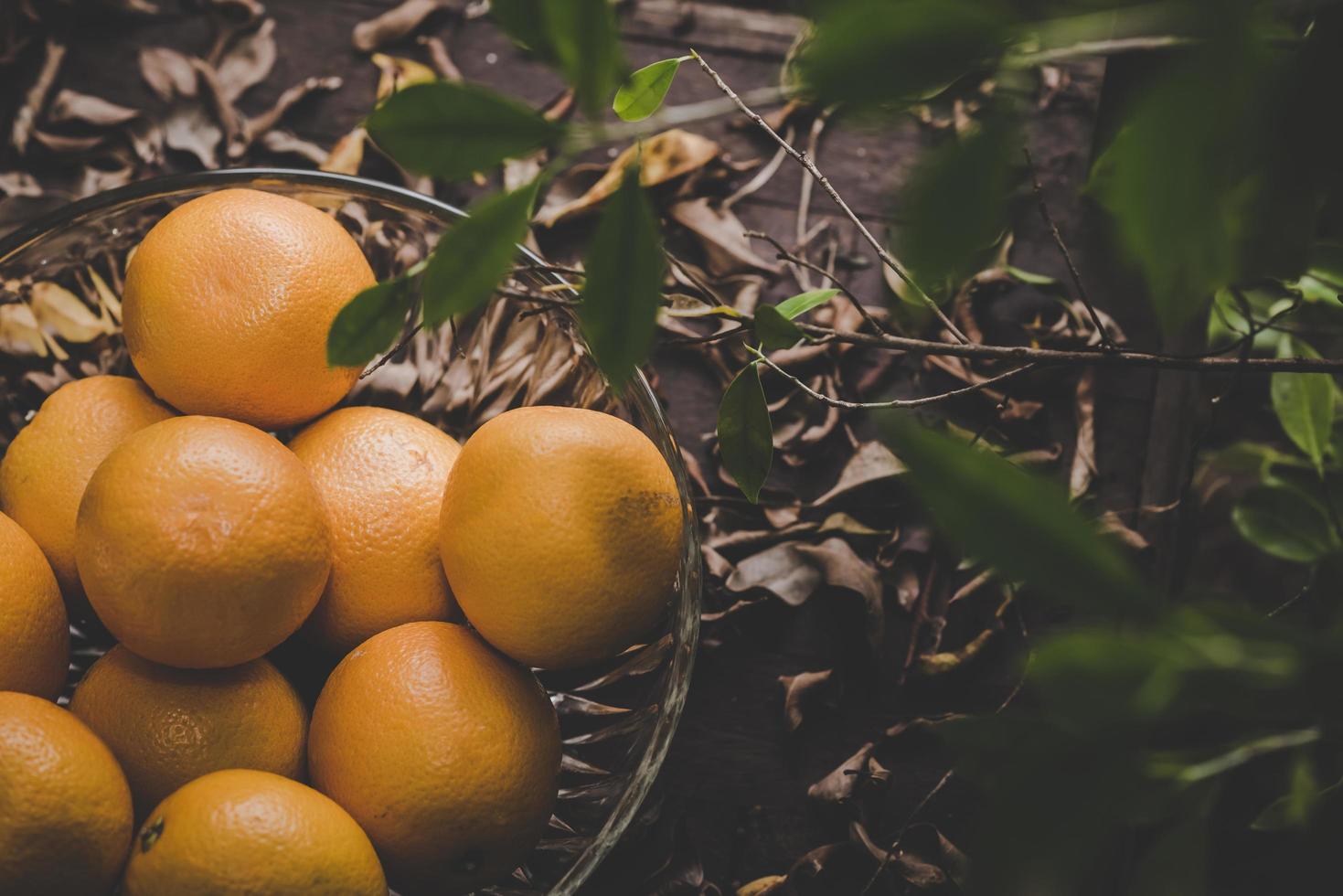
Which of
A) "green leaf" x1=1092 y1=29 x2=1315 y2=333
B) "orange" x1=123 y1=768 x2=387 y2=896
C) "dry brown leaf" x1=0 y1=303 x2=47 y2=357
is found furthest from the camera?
"dry brown leaf" x1=0 y1=303 x2=47 y2=357

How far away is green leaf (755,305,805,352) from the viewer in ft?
1.30

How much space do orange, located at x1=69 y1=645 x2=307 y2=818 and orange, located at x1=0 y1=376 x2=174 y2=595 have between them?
83mm

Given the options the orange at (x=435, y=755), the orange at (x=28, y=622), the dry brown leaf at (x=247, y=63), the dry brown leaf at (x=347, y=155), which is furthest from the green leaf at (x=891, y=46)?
the dry brown leaf at (x=247, y=63)

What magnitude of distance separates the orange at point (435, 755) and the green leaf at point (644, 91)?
Answer: 0.30 metres

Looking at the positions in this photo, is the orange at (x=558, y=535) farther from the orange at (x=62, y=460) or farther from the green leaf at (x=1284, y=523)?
the green leaf at (x=1284, y=523)

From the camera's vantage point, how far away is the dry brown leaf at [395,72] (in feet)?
2.73

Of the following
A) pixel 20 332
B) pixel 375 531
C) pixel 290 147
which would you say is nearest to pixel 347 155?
pixel 290 147

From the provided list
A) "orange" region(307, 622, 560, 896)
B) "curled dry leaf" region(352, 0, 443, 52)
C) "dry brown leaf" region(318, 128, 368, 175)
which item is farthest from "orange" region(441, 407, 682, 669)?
"curled dry leaf" region(352, 0, 443, 52)

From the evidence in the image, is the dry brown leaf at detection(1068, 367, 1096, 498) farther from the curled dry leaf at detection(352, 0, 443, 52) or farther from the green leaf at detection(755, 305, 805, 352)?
the curled dry leaf at detection(352, 0, 443, 52)

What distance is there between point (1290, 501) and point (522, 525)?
59 cm

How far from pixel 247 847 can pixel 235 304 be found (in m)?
0.28

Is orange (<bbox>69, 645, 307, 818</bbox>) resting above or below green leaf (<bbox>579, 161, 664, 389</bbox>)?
below

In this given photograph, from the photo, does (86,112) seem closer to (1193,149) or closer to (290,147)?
(290,147)

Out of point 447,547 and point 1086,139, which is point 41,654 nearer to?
point 447,547
